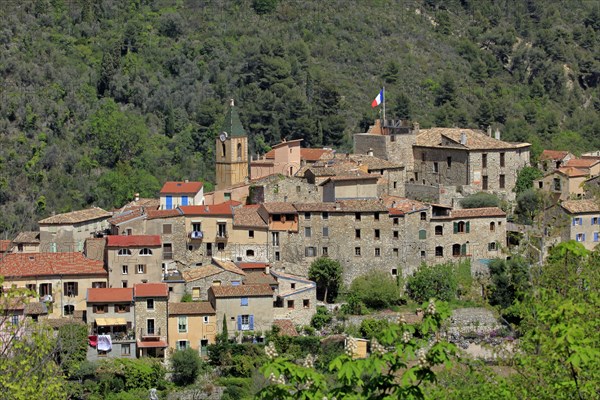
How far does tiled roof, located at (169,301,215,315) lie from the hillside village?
70 mm

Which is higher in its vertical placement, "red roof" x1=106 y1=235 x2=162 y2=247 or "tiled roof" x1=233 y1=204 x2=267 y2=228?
"tiled roof" x1=233 y1=204 x2=267 y2=228

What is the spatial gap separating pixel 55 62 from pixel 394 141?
26.8m

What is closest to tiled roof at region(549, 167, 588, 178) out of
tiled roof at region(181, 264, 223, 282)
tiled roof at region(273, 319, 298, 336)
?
tiled roof at region(273, 319, 298, 336)

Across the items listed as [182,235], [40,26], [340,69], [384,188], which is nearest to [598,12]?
[340,69]

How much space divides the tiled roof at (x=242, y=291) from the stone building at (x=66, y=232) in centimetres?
657

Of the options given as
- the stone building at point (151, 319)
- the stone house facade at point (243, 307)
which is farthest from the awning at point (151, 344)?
the stone house facade at point (243, 307)

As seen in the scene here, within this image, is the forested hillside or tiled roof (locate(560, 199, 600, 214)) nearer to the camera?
tiled roof (locate(560, 199, 600, 214))

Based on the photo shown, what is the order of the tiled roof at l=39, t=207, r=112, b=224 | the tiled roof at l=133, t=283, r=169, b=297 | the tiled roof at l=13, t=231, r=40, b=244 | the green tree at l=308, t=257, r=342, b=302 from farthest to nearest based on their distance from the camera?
1. the tiled roof at l=39, t=207, r=112, b=224
2. the tiled roof at l=13, t=231, r=40, b=244
3. the green tree at l=308, t=257, r=342, b=302
4. the tiled roof at l=133, t=283, r=169, b=297

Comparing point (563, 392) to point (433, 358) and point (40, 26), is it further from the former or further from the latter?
point (40, 26)

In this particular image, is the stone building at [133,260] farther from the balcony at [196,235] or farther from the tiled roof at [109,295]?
the balcony at [196,235]

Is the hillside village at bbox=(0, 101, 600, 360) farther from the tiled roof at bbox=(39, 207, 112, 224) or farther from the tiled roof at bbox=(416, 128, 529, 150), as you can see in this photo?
the tiled roof at bbox=(416, 128, 529, 150)

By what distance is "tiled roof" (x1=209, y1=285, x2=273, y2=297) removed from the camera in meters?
48.5

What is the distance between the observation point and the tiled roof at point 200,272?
1951 inches

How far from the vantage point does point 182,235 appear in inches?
2016
